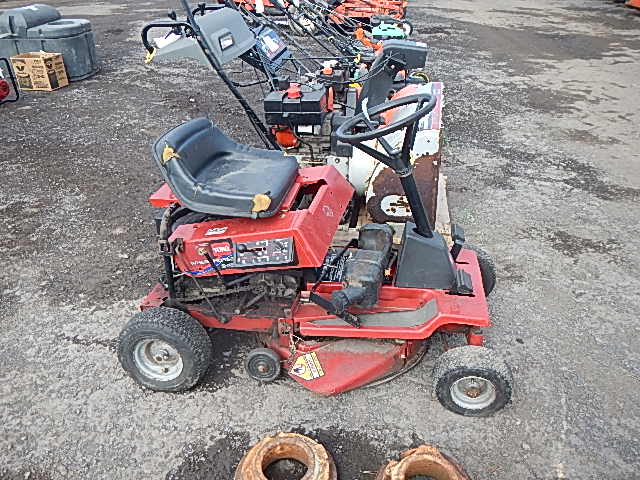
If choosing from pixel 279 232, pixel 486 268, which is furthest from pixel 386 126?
pixel 486 268

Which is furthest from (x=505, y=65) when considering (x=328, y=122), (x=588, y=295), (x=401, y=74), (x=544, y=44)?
(x=588, y=295)

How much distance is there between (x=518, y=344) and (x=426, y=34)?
33.7 feet

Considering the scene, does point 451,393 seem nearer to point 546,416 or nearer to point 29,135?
point 546,416

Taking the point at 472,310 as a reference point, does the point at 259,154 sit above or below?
above

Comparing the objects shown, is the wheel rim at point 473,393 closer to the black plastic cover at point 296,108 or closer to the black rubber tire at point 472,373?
the black rubber tire at point 472,373

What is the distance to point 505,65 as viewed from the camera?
387 inches

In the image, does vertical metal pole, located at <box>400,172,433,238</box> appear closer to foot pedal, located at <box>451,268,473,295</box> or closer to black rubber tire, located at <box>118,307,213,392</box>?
foot pedal, located at <box>451,268,473,295</box>

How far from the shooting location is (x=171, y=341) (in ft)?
9.30

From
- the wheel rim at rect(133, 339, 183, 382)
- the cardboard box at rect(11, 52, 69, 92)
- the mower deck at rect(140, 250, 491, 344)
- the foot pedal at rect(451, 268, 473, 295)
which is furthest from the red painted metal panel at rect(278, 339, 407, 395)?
the cardboard box at rect(11, 52, 69, 92)

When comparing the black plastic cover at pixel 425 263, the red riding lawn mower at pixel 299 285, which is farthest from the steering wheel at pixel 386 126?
the black plastic cover at pixel 425 263

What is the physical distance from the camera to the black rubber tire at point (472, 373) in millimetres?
2691

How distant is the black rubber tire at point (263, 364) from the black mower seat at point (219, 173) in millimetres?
790

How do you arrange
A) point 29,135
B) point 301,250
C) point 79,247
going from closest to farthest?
1. point 301,250
2. point 79,247
3. point 29,135

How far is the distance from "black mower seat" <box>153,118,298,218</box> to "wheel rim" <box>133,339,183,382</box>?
81 centimetres
